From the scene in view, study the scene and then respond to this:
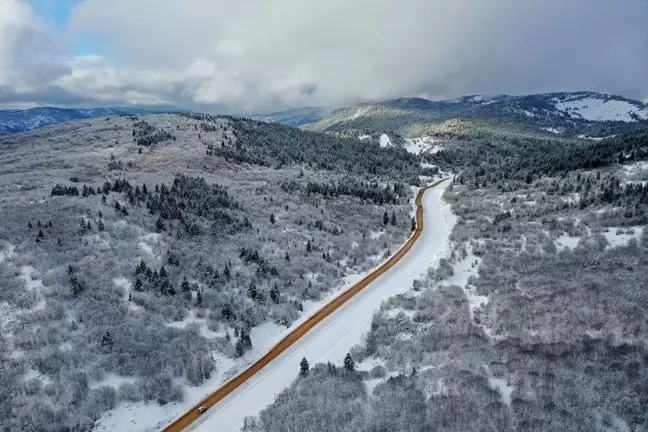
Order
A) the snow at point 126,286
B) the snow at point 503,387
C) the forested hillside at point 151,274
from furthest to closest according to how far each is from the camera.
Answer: the snow at point 126,286 → the forested hillside at point 151,274 → the snow at point 503,387

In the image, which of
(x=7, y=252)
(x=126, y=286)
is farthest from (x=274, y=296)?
(x=7, y=252)

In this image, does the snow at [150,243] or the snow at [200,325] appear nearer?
the snow at [200,325]

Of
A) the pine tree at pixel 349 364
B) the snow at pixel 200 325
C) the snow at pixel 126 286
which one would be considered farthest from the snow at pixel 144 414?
the pine tree at pixel 349 364

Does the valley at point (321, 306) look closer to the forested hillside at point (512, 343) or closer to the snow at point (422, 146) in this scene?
the forested hillside at point (512, 343)

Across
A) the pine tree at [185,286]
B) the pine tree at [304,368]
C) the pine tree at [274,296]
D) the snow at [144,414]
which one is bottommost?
the snow at [144,414]

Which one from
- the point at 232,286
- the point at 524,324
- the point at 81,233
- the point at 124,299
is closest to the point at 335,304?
the point at 232,286

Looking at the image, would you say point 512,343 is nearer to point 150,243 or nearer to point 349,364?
point 349,364

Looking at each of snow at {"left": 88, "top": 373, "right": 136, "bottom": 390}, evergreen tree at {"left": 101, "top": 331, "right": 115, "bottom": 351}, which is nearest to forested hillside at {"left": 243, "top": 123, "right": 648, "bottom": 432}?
snow at {"left": 88, "top": 373, "right": 136, "bottom": 390}
